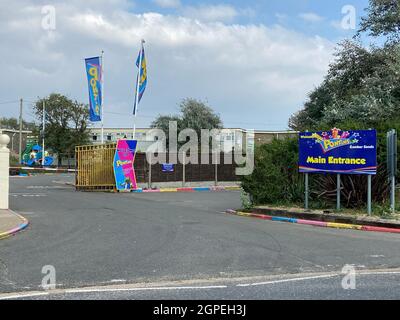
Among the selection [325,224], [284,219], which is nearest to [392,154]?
[325,224]

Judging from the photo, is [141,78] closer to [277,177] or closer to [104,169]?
[104,169]

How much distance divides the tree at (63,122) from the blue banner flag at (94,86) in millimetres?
40238

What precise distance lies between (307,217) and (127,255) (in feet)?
24.4

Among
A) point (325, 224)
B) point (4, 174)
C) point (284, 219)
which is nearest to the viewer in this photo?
point (325, 224)

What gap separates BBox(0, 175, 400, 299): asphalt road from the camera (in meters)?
6.79

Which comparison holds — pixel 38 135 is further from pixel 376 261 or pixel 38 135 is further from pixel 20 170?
pixel 376 261

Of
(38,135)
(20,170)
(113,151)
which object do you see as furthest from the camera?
(38,135)

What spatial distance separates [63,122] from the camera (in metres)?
68.2

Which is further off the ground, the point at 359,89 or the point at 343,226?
the point at 359,89

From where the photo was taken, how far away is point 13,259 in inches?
345

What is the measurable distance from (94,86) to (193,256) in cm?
2094

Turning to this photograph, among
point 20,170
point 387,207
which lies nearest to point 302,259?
point 387,207

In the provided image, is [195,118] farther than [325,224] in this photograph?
Yes

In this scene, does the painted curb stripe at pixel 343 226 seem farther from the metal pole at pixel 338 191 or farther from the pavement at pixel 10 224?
the pavement at pixel 10 224
